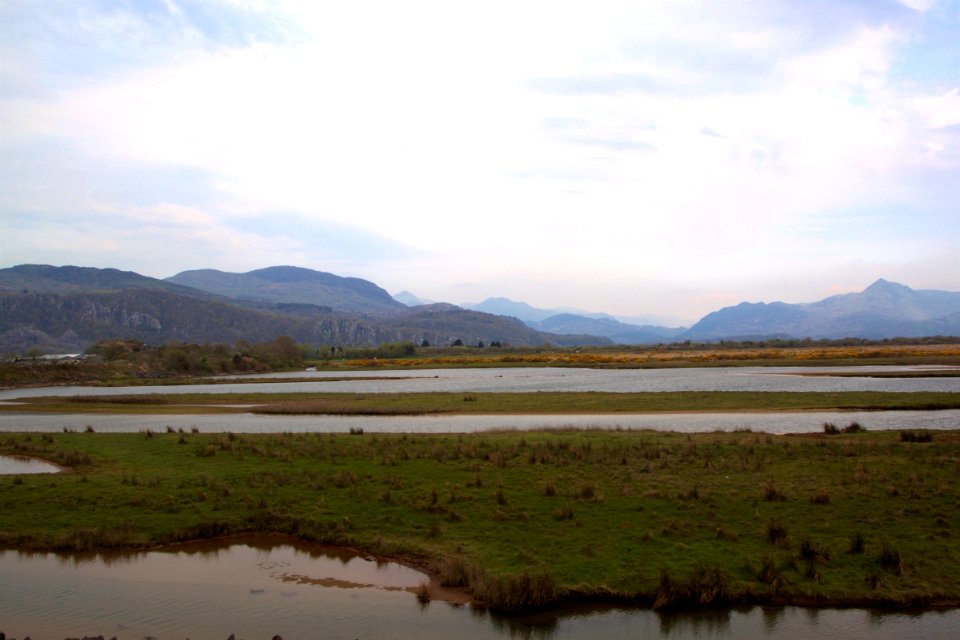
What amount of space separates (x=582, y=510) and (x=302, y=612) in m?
7.21

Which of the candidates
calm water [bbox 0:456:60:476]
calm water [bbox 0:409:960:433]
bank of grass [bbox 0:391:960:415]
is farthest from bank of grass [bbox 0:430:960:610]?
bank of grass [bbox 0:391:960:415]

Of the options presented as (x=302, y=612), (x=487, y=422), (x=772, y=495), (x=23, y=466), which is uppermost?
(x=772, y=495)

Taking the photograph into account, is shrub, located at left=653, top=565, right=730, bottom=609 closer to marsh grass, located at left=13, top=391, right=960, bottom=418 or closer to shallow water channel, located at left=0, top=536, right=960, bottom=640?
shallow water channel, located at left=0, top=536, right=960, bottom=640

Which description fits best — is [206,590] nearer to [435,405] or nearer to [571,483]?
[571,483]

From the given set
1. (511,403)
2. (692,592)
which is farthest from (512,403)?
(692,592)

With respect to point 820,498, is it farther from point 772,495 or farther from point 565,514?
point 565,514

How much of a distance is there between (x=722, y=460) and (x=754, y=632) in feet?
34.8

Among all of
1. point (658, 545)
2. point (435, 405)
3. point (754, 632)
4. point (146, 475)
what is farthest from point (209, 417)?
point (754, 632)

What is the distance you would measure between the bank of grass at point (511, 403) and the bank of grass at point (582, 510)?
53.7 ft

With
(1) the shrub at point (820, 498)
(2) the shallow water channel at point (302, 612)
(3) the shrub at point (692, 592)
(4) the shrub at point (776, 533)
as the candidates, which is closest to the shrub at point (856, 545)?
(4) the shrub at point (776, 533)

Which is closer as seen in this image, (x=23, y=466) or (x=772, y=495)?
(x=772, y=495)

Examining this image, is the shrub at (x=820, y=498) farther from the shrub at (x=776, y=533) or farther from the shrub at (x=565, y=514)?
the shrub at (x=565, y=514)

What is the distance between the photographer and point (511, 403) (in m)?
49.5

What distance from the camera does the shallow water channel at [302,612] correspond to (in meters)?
11.7
